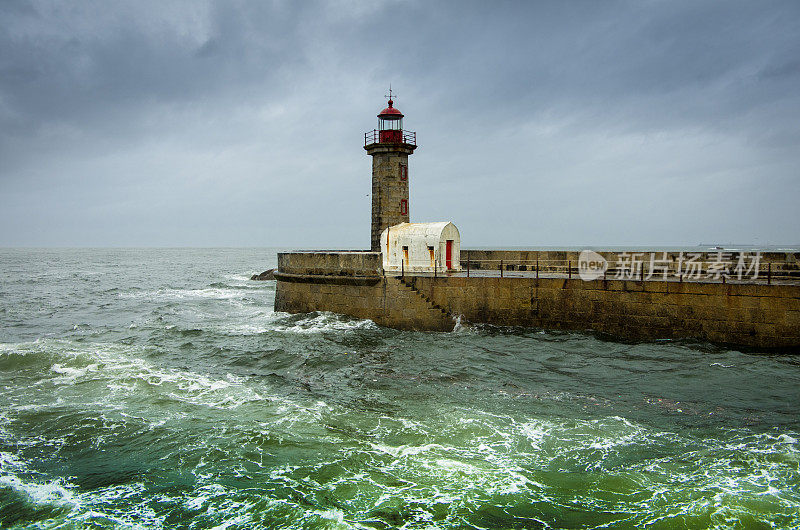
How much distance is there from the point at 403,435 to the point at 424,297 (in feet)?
28.5

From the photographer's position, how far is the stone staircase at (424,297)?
16125mm

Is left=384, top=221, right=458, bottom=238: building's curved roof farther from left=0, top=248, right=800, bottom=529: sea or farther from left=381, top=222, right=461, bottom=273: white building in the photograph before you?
left=0, top=248, right=800, bottom=529: sea

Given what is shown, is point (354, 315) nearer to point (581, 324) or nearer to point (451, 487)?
point (581, 324)

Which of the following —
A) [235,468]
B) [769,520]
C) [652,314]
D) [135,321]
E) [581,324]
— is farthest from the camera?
[135,321]

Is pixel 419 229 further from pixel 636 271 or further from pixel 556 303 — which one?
pixel 636 271

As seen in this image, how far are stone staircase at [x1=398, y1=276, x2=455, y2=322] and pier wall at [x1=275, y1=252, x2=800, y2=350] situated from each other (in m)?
0.03

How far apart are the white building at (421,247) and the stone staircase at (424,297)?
1.32 metres

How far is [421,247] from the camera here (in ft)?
60.1

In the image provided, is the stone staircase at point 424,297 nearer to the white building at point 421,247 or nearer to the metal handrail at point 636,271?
the metal handrail at point 636,271

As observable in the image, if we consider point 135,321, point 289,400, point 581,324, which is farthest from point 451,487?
point 135,321

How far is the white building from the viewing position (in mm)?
Answer: 18188

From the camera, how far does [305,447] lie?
7375 mm

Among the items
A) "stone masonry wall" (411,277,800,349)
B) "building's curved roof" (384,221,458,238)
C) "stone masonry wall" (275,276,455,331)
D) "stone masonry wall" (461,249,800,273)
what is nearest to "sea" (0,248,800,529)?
"stone masonry wall" (411,277,800,349)

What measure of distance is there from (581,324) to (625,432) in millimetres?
7274
